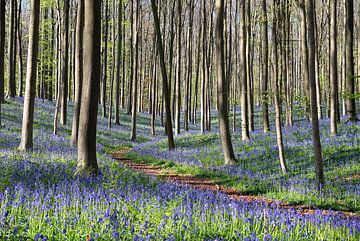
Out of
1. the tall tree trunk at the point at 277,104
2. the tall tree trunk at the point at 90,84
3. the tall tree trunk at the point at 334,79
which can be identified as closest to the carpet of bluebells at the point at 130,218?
the tall tree trunk at the point at 90,84

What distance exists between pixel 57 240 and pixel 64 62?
20277mm

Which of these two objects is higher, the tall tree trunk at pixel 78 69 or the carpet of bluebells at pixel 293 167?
the tall tree trunk at pixel 78 69

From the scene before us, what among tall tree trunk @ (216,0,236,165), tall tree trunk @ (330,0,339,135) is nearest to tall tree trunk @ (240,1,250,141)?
tall tree trunk @ (216,0,236,165)

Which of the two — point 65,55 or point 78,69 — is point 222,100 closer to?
point 78,69

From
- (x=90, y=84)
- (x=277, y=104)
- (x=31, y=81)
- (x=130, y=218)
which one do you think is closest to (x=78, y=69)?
(x=31, y=81)

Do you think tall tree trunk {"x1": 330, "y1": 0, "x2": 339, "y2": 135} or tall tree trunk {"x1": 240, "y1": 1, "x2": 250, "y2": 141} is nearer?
tall tree trunk {"x1": 330, "y1": 0, "x2": 339, "y2": 135}

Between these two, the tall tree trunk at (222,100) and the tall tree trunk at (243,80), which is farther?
the tall tree trunk at (243,80)

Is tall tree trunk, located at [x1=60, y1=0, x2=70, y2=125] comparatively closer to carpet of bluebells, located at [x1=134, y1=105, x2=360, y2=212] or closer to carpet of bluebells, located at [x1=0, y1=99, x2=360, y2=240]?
carpet of bluebells, located at [x1=134, y1=105, x2=360, y2=212]

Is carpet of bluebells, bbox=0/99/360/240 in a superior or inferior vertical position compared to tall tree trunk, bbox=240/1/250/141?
inferior

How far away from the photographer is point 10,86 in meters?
30.4

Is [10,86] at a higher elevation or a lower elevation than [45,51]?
lower

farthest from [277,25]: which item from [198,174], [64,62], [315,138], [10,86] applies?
[10,86]

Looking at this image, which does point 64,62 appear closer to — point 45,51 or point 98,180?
point 98,180

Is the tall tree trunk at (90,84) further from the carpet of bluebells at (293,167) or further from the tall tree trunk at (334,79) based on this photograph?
the tall tree trunk at (334,79)
